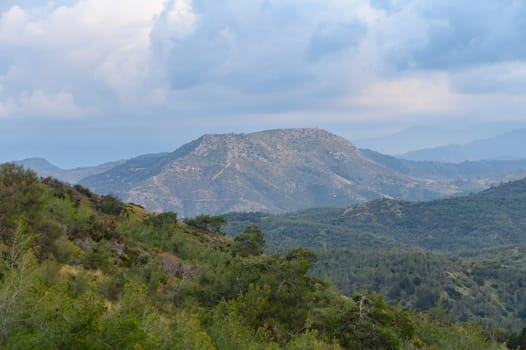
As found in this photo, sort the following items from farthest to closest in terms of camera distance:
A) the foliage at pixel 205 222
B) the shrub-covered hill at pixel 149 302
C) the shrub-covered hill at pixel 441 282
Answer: the shrub-covered hill at pixel 441 282 → the foliage at pixel 205 222 → the shrub-covered hill at pixel 149 302

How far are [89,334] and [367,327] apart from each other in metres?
17.6

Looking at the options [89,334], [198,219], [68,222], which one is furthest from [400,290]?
[89,334]

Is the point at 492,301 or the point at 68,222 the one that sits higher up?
the point at 68,222

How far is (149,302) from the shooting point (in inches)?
860

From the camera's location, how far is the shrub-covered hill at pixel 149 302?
1305cm

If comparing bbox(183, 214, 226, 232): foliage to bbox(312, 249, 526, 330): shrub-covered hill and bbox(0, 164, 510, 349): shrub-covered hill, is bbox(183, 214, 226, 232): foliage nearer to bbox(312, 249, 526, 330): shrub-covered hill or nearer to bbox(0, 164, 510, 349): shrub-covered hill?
bbox(0, 164, 510, 349): shrub-covered hill

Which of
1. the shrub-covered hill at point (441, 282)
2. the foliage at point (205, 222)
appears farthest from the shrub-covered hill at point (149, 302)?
the shrub-covered hill at point (441, 282)

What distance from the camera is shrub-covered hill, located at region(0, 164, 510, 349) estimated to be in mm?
13055

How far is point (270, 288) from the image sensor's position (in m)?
27.1

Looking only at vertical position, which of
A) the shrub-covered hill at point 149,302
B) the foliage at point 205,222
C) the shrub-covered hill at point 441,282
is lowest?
the shrub-covered hill at point 441,282

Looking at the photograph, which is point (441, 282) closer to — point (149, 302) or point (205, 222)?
point (205, 222)

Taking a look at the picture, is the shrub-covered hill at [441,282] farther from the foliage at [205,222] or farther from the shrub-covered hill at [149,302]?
the shrub-covered hill at [149,302]

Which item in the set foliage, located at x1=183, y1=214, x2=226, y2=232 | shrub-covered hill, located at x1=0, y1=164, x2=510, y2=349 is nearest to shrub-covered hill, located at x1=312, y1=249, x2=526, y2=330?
foliage, located at x1=183, y1=214, x2=226, y2=232

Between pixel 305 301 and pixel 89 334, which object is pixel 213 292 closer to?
pixel 305 301
